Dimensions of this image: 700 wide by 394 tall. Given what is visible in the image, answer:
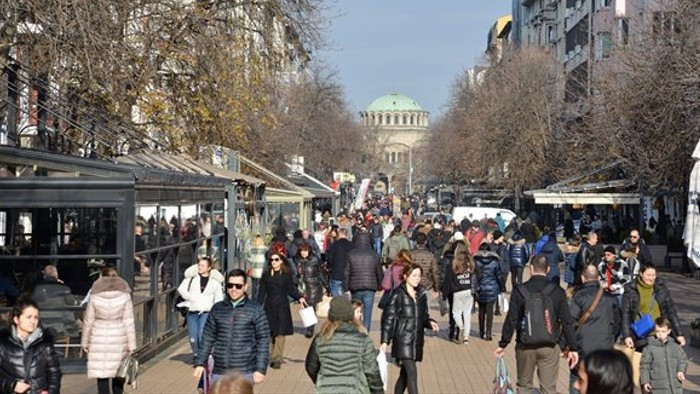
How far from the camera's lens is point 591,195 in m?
45.7

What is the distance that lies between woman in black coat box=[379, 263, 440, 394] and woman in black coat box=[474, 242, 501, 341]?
7082mm

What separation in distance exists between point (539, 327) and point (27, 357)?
449cm

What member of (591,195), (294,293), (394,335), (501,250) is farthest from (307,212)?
(394,335)

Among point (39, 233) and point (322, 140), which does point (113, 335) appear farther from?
point (322, 140)

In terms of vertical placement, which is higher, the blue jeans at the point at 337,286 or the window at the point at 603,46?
the window at the point at 603,46

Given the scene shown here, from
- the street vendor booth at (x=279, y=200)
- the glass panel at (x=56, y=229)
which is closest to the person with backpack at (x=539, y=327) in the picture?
the glass panel at (x=56, y=229)

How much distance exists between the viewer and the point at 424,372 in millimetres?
16453

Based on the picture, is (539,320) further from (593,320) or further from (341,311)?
(341,311)

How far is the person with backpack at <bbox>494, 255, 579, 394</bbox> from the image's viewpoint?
1181cm

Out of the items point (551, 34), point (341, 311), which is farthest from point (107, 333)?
point (551, 34)

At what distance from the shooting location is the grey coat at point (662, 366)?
36.9ft

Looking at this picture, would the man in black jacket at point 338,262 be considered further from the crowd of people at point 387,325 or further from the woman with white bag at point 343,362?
the woman with white bag at point 343,362

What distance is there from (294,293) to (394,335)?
3.89 m

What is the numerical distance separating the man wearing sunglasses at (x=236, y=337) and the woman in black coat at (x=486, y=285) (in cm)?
960
